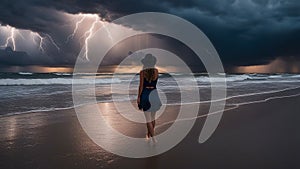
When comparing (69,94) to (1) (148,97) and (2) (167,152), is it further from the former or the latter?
(2) (167,152)

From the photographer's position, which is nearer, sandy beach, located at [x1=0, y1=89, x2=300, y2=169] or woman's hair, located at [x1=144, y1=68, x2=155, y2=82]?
sandy beach, located at [x1=0, y1=89, x2=300, y2=169]

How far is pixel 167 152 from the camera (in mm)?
4883

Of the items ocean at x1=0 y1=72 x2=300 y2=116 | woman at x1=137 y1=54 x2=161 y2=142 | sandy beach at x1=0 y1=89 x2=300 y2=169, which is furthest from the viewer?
ocean at x1=0 y1=72 x2=300 y2=116

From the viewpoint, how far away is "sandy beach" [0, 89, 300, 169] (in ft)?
14.0

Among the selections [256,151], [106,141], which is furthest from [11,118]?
[256,151]

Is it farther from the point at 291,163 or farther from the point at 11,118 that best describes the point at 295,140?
the point at 11,118

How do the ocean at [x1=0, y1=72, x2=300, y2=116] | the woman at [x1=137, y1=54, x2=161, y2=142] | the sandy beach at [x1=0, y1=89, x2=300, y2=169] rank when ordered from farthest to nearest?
1. the ocean at [x1=0, y1=72, x2=300, y2=116]
2. the woman at [x1=137, y1=54, x2=161, y2=142]
3. the sandy beach at [x1=0, y1=89, x2=300, y2=169]

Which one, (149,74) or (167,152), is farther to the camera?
(149,74)

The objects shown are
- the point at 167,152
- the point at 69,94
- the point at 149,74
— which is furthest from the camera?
the point at 69,94

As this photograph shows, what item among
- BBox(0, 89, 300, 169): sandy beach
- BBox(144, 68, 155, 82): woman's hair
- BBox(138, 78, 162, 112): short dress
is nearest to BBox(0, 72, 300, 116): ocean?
BBox(0, 89, 300, 169): sandy beach

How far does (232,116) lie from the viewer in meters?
8.50

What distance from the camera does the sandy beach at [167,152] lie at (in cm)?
428

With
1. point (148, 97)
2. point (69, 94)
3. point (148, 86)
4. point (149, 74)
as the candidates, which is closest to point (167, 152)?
point (148, 97)

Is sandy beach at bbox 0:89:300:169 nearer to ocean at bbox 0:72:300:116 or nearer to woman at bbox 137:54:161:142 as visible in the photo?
woman at bbox 137:54:161:142
